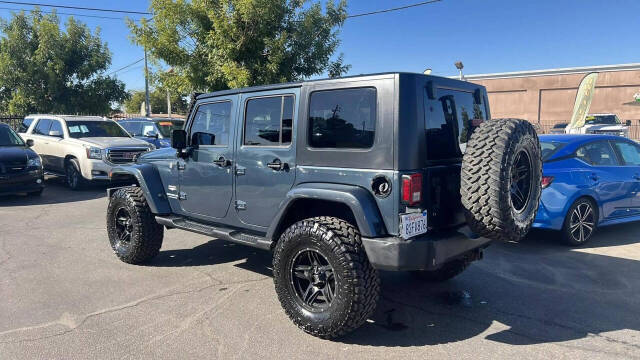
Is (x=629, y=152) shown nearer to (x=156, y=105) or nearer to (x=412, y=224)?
(x=412, y=224)

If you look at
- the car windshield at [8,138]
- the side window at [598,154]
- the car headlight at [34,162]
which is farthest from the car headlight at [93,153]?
the side window at [598,154]

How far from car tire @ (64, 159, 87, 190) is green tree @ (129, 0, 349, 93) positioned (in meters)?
3.03

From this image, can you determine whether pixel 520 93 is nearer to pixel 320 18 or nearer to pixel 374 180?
pixel 320 18

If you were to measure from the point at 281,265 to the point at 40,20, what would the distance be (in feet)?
63.2

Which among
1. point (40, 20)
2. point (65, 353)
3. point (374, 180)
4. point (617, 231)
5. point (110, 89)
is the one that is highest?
point (40, 20)

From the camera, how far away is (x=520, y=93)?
3953 centimetres

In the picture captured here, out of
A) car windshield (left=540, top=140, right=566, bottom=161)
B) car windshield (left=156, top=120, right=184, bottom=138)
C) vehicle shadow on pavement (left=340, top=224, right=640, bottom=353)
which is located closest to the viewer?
vehicle shadow on pavement (left=340, top=224, right=640, bottom=353)

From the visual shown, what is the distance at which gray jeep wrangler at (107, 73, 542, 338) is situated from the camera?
124 inches

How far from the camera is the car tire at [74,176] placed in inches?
420

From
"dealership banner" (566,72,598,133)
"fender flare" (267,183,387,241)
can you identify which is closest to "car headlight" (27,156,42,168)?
"fender flare" (267,183,387,241)

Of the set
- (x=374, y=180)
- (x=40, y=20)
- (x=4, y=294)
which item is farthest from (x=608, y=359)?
(x=40, y=20)

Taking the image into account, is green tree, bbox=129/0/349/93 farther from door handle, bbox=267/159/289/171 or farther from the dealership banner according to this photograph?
the dealership banner

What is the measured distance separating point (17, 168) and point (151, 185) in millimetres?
6217

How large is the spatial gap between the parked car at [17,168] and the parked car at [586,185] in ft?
32.5
